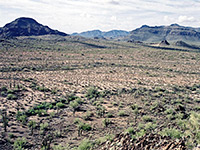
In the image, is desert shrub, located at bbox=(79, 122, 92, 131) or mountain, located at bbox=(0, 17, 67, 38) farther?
mountain, located at bbox=(0, 17, 67, 38)

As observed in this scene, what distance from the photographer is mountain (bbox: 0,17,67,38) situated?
10456 cm

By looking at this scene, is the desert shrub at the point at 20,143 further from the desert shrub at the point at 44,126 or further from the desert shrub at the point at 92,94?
the desert shrub at the point at 92,94

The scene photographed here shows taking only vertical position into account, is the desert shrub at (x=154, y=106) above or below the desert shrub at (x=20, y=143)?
above

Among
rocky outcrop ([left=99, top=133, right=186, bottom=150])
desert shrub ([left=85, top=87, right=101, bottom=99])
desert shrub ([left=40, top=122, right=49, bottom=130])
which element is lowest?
desert shrub ([left=40, top=122, right=49, bottom=130])

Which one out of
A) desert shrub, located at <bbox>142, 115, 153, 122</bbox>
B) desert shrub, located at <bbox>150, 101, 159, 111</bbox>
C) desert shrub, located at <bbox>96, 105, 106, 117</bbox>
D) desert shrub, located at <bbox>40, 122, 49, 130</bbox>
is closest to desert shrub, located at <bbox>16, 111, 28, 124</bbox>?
desert shrub, located at <bbox>40, 122, 49, 130</bbox>

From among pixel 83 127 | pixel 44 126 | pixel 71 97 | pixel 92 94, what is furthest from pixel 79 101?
pixel 44 126

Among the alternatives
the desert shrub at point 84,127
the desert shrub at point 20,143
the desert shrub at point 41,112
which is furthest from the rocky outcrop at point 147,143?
the desert shrub at point 41,112

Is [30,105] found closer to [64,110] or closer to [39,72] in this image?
[64,110]

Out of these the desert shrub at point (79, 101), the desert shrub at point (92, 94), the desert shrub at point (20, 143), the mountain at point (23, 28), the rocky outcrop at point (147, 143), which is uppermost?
the mountain at point (23, 28)

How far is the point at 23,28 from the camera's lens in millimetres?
113125

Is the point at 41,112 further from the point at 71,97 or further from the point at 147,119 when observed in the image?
the point at 147,119

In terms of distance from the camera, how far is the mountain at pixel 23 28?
104562 mm

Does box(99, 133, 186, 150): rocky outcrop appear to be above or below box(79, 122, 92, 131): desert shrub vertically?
above

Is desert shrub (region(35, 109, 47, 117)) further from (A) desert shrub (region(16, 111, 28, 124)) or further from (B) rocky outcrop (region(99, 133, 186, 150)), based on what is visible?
(B) rocky outcrop (region(99, 133, 186, 150))
